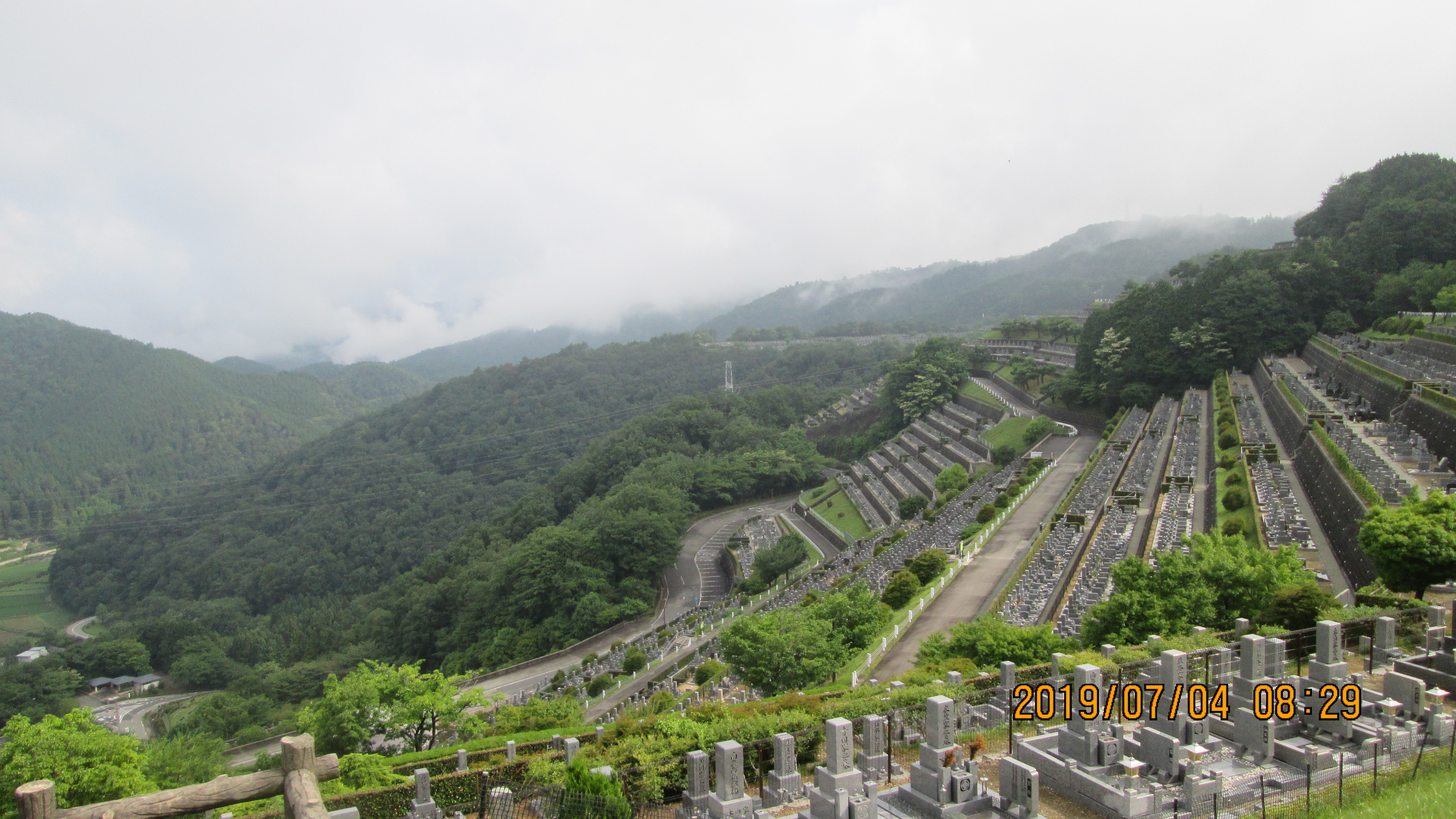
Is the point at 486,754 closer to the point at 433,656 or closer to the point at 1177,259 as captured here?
the point at 433,656

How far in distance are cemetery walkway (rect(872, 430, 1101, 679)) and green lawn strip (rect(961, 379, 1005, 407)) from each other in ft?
65.2

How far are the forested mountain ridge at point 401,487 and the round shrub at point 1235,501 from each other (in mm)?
49670

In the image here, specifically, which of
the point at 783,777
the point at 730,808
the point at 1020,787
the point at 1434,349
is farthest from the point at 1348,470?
the point at 730,808

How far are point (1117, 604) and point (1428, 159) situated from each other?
52.8 meters

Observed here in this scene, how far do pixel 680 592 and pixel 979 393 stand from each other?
101ft

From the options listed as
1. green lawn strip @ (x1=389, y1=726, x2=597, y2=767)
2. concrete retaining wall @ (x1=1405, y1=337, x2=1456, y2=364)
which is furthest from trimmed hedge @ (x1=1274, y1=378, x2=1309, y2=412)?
green lawn strip @ (x1=389, y1=726, x2=597, y2=767)

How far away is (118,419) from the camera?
13050cm

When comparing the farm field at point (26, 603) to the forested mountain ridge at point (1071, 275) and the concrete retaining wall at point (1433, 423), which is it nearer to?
the concrete retaining wall at point (1433, 423)

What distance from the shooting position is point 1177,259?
150 metres

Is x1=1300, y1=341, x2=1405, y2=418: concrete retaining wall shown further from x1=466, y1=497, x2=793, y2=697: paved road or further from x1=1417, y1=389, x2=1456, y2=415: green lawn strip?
x1=466, y1=497, x2=793, y2=697: paved road

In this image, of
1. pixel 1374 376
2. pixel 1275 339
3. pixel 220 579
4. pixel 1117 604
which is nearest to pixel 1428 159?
pixel 1275 339

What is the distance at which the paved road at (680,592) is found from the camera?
3347 centimetres

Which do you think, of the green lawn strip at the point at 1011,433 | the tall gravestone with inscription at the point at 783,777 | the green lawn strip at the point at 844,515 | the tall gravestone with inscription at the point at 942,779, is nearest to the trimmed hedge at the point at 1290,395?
the green lawn strip at the point at 1011,433

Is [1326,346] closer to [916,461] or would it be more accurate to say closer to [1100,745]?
[916,461]
